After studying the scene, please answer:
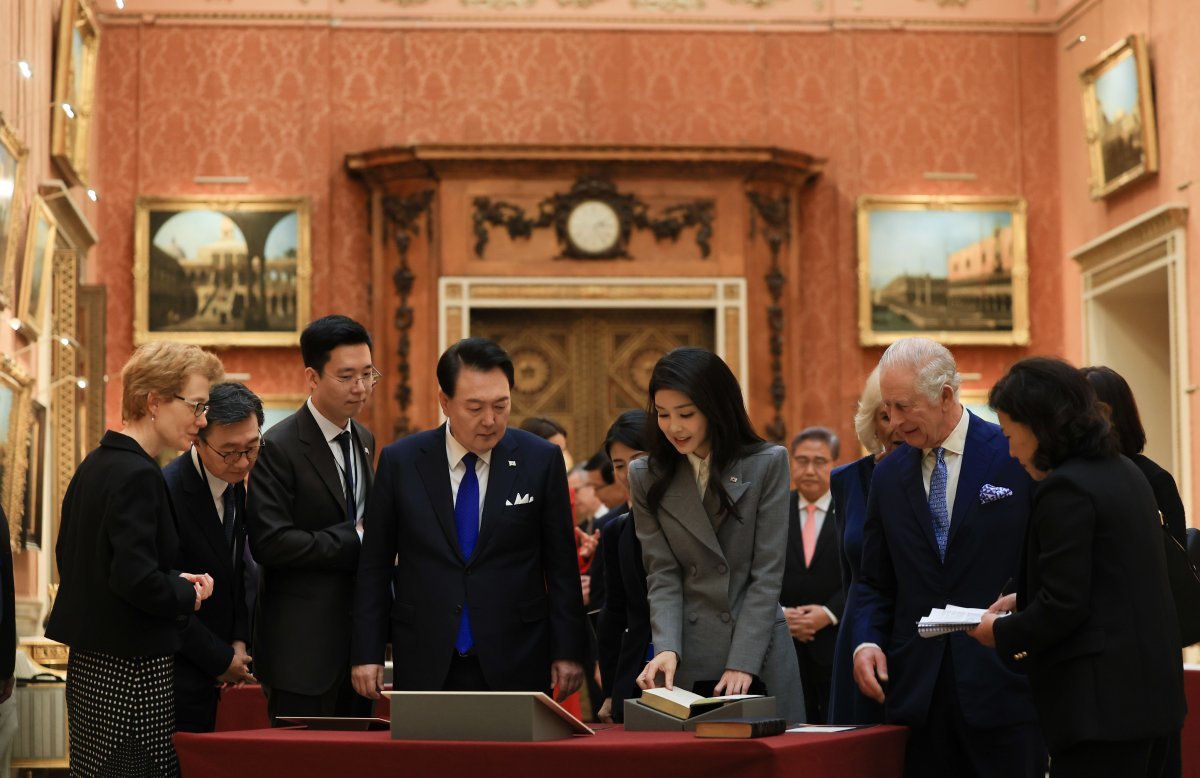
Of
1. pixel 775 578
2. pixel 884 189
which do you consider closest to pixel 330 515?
pixel 775 578

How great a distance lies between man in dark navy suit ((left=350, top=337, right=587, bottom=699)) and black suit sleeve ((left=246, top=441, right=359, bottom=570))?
14cm

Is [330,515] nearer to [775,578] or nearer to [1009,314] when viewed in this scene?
[775,578]

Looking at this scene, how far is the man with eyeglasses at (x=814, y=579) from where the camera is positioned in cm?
715

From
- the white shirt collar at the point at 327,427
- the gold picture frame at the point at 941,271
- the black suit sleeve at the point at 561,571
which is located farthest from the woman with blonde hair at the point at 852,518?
the gold picture frame at the point at 941,271

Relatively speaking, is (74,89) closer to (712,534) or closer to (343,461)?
(343,461)

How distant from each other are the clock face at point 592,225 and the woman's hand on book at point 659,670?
10.3 m

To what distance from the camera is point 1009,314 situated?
50.7ft

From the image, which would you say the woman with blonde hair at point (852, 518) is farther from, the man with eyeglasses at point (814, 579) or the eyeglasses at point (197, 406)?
the eyeglasses at point (197, 406)

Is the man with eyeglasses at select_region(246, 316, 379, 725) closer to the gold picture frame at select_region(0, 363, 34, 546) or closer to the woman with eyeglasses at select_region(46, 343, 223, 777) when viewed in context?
Result: the woman with eyeglasses at select_region(46, 343, 223, 777)

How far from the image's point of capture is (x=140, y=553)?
15.4 ft

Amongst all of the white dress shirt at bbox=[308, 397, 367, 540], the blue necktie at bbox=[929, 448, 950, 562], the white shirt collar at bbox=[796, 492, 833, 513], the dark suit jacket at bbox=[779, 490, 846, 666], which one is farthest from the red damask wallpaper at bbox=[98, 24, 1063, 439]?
the blue necktie at bbox=[929, 448, 950, 562]

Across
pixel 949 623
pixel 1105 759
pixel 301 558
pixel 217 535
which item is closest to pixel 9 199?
pixel 217 535

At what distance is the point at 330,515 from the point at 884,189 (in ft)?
36.0

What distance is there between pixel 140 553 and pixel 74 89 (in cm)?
904
